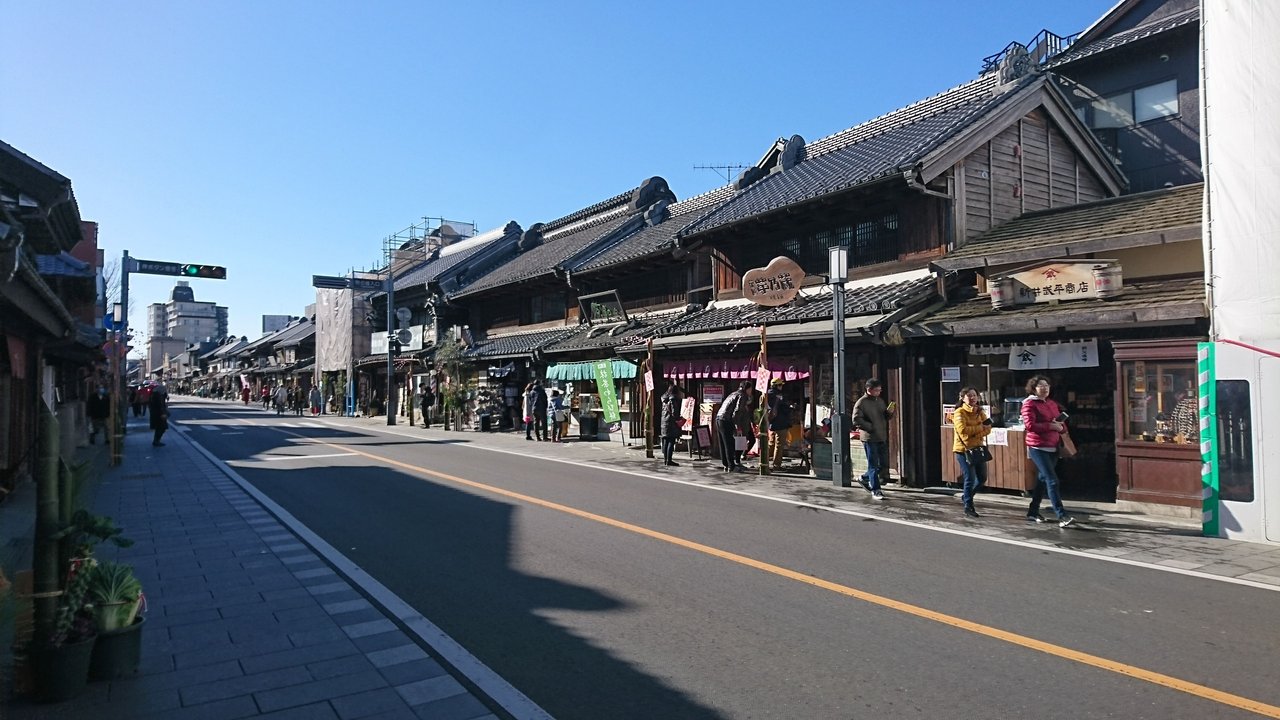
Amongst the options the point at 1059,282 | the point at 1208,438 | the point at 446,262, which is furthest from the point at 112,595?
the point at 446,262

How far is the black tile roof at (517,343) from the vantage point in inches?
1046

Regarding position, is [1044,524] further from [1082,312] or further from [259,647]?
[259,647]

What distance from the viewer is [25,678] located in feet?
13.7

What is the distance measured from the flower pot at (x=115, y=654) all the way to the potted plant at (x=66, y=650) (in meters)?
0.11

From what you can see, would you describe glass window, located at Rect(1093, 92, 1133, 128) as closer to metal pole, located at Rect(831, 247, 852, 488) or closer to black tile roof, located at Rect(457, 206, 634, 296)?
metal pole, located at Rect(831, 247, 852, 488)

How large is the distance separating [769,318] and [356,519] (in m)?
9.77

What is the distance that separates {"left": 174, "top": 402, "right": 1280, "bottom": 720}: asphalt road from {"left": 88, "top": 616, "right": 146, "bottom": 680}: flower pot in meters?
1.92

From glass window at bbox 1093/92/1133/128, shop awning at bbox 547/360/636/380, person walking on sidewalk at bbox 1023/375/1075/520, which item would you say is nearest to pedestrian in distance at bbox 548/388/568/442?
shop awning at bbox 547/360/636/380

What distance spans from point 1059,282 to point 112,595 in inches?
489

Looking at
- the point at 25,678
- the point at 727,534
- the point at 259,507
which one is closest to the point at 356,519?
the point at 259,507

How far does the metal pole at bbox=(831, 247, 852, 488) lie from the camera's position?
42.2ft

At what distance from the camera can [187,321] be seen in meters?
148

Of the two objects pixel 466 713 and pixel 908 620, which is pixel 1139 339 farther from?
pixel 466 713

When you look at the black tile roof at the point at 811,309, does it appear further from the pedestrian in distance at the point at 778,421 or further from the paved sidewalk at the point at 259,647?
the paved sidewalk at the point at 259,647
